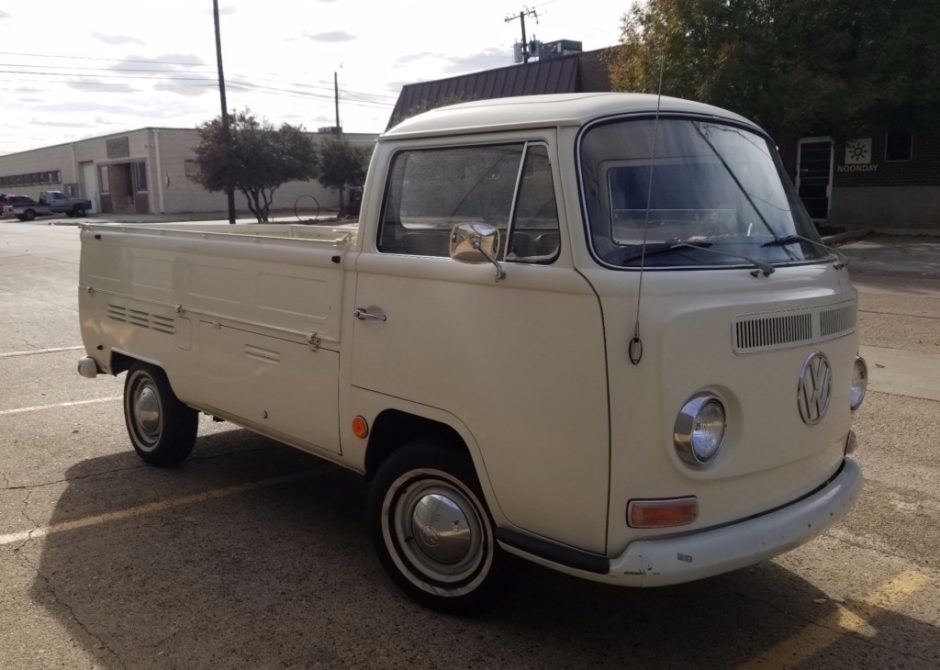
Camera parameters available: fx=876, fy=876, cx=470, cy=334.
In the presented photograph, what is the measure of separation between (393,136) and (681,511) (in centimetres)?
220

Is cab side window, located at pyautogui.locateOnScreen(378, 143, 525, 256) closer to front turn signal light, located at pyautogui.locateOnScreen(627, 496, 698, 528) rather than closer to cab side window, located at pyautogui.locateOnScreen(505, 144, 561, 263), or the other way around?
cab side window, located at pyautogui.locateOnScreen(505, 144, 561, 263)

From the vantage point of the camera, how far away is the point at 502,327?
11.3 ft

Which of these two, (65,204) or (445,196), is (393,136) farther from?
(65,204)

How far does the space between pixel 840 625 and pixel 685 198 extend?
6.50 feet

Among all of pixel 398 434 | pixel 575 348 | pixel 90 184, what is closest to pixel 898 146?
pixel 398 434

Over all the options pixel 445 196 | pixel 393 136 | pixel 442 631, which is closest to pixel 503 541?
pixel 442 631

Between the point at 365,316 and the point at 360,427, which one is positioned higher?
the point at 365,316

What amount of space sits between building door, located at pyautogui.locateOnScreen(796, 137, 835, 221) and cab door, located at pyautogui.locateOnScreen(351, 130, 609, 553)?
25.0m

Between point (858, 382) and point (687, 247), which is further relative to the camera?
point (858, 382)

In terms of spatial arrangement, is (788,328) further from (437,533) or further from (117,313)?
(117,313)

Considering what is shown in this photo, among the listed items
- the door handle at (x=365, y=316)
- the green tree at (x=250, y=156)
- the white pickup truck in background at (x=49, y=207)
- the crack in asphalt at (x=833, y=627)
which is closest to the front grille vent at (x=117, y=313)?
the door handle at (x=365, y=316)

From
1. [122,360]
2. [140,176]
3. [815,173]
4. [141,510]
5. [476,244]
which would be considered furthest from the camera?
[140,176]

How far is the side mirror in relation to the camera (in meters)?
3.40

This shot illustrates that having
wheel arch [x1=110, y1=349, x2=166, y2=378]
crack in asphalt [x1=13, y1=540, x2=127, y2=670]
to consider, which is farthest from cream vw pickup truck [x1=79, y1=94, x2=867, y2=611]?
wheel arch [x1=110, y1=349, x2=166, y2=378]
